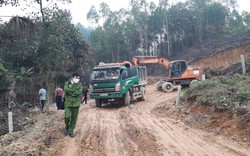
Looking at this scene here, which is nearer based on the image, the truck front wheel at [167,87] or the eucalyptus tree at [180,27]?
the truck front wheel at [167,87]

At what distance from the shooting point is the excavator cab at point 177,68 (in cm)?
2194

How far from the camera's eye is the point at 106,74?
15.1 meters

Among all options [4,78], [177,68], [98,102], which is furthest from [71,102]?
[4,78]

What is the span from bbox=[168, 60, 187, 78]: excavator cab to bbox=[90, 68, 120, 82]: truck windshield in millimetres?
8245

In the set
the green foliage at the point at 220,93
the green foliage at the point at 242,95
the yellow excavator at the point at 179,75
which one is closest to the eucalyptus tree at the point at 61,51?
the yellow excavator at the point at 179,75

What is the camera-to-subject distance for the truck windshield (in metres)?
14.9

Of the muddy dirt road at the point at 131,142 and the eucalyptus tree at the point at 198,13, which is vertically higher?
the eucalyptus tree at the point at 198,13

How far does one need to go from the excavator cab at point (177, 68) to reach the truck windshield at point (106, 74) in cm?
824

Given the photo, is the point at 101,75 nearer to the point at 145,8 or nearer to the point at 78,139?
the point at 78,139

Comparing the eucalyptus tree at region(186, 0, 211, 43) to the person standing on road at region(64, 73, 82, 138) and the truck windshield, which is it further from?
the person standing on road at region(64, 73, 82, 138)

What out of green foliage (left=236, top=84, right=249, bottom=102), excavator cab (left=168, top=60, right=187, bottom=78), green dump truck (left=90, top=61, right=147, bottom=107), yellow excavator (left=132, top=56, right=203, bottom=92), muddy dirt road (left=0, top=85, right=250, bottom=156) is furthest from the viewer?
excavator cab (left=168, top=60, right=187, bottom=78)

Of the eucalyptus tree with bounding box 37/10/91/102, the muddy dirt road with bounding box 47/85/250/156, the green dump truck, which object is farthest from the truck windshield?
the muddy dirt road with bounding box 47/85/250/156

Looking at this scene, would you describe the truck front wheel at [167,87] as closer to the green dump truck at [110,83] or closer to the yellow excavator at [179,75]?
the yellow excavator at [179,75]

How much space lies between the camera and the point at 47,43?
16203 mm
